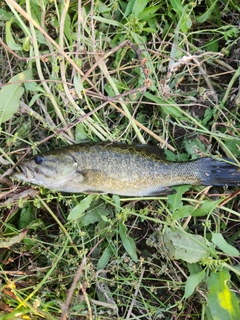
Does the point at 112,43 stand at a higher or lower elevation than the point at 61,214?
higher

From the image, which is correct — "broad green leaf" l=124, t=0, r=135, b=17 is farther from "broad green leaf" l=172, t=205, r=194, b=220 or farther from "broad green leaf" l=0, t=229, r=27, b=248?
"broad green leaf" l=0, t=229, r=27, b=248

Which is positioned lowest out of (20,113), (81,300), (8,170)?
(81,300)

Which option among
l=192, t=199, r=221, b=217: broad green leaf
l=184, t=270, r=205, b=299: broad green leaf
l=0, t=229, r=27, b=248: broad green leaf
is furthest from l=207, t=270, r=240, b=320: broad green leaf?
l=0, t=229, r=27, b=248: broad green leaf

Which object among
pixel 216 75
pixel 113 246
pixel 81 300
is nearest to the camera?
pixel 81 300

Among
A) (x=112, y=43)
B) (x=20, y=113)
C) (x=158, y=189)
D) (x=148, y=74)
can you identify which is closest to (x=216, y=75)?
(x=148, y=74)

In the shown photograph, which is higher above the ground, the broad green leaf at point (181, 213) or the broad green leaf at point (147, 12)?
the broad green leaf at point (147, 12)

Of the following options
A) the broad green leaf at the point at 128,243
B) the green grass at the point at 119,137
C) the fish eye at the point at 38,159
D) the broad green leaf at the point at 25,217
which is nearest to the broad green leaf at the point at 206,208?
the green grass at the point at 119,137

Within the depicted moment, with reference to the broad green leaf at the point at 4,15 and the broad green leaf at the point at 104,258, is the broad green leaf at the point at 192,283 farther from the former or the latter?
the broad green leaf at the point at 4,15

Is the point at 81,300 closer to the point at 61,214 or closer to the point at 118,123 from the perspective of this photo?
the point at 61,214
